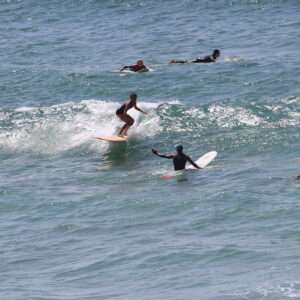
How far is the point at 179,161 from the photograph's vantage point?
20203 mm

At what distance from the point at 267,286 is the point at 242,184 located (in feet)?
20.5

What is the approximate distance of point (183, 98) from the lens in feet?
91.8

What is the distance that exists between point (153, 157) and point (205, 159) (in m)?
1.96

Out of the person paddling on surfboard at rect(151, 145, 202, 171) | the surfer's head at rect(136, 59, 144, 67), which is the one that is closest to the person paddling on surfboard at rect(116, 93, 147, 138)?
the person paddling on surfboard at rect(151, 145, 202, 171)

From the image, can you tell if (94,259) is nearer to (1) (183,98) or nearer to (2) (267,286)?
(2) (267,286)

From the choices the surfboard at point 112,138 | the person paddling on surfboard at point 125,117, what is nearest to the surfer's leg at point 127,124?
the person paddling on surfboard at point 125,117

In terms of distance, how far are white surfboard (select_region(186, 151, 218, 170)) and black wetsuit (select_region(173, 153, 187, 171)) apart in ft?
0.90

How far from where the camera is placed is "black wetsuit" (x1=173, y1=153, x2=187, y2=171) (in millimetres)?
20083

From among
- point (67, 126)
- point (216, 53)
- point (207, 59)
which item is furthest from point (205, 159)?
point (207, 59)

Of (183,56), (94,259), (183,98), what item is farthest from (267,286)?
(183,56)

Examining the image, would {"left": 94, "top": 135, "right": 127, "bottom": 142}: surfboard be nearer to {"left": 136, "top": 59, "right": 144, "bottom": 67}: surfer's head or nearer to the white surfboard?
the white surfboard

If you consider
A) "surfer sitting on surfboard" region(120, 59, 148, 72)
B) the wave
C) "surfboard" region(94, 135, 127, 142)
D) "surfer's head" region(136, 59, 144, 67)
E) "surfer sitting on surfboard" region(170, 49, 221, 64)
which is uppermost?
"surfer's head" region(136, 59, 144, 67)

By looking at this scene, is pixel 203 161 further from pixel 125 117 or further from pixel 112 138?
pixel 125 117

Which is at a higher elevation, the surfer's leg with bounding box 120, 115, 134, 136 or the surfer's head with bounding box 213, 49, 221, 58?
the surfer's head with bounding box 213, 49, 221, 58
